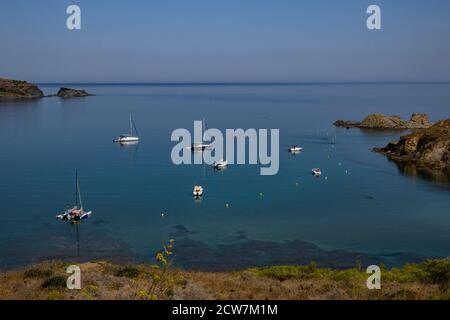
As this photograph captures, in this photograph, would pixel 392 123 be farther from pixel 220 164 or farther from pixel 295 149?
pixel 220 164

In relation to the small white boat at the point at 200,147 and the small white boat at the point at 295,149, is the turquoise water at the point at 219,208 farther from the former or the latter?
the small white boat at the point at 200,147

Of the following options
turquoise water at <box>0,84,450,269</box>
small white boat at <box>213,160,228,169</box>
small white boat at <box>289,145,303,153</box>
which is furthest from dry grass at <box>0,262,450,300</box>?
small white boat at <box>289,145,303,153</box>

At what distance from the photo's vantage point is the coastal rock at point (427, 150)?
82.4 m

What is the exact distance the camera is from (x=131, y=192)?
212ft

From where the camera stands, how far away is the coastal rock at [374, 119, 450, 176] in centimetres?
8238

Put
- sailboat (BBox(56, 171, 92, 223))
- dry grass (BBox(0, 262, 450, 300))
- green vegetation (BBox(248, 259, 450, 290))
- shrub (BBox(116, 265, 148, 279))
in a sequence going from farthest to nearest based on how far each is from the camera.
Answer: sailboat (BBox(56, 171, 92, 223))
green vegetation (BBox(248, 259, 450, 290))
shrub (BBox(116, 265, 148, 279))
dry grass (BBox(0, 262, 450, 300))

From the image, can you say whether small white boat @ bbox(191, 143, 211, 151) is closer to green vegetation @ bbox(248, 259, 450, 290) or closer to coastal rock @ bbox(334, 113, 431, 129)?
coastal rock @ bbox(334, 113, 431, 129)

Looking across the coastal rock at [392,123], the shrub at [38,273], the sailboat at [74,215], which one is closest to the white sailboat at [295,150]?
the coastal rock at [392,123]

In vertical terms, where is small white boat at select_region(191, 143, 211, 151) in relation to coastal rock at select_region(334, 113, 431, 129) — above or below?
below

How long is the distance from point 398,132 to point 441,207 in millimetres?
73880

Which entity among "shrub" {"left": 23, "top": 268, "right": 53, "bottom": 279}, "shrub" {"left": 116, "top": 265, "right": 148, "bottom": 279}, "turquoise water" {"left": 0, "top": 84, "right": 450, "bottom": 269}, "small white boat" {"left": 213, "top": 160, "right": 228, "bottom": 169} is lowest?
"turquoise water" {"left": 0, "top": 84, "right": 450, "bottom": 269}

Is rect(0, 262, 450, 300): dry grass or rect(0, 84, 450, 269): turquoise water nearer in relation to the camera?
rect(0, 262, 450, 300): dry grass

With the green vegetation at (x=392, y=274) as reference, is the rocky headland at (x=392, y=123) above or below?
above

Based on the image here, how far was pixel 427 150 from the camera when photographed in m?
86.1
